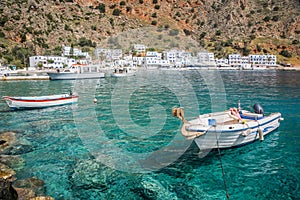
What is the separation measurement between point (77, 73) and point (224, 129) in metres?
57.1

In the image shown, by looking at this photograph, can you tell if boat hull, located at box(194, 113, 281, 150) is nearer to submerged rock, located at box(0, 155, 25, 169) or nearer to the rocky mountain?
submerged rock, located at box(0, 155, 25, 169)

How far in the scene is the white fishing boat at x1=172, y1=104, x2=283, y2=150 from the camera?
36.3ft

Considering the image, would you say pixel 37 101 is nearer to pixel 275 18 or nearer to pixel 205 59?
pixel 205 59

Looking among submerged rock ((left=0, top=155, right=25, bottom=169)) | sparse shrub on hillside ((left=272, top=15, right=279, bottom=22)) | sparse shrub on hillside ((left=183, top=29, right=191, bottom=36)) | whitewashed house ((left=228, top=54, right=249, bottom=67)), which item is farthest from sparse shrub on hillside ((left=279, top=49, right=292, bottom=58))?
submerged rock ((left=0, top=155, right=25, bottom=169))

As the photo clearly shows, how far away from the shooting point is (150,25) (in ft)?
486

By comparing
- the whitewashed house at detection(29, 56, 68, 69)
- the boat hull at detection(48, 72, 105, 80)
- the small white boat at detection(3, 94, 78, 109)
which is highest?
the whitewashed house at detection(29, 56, 68, 69)

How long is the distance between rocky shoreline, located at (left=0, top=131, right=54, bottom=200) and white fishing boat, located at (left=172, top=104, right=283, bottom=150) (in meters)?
5.94

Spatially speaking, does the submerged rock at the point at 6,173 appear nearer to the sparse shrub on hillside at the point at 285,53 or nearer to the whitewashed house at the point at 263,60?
the whitewashed house at the point at 263,60

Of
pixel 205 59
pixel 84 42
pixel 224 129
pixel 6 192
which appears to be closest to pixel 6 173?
pixel 6 192

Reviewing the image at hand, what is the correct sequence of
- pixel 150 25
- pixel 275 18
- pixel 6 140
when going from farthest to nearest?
pixel 150 25
pixel 275 18
pixel 6 140

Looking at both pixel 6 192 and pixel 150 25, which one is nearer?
pixel 6 192

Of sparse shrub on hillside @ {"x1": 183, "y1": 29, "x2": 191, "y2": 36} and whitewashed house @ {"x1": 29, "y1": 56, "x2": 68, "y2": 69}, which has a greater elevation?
sparse shrub on hillside @ {"x1": 183, "y1": 29, "x2": 191, "y2": 36}

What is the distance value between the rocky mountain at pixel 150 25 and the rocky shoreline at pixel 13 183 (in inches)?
2879

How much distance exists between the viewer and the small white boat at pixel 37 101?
2259cm
